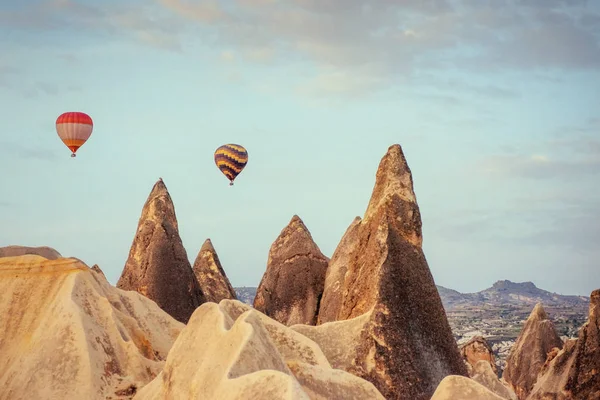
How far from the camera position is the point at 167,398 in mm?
16734

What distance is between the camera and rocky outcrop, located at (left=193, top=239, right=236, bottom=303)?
39.5 metres

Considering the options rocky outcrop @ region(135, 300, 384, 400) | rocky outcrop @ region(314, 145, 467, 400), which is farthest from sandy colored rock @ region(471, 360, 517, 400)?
rocky outcrop @ region(135, 300, 384, 400)

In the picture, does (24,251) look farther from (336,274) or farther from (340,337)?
(336,274)

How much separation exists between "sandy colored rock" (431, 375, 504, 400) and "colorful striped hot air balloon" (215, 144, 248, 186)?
118 feet

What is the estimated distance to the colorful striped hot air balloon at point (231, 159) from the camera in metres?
51.2

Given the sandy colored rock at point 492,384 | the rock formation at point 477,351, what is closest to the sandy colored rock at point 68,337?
the sandy colored rock at point 492,384

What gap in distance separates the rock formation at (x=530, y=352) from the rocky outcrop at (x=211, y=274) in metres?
12.5

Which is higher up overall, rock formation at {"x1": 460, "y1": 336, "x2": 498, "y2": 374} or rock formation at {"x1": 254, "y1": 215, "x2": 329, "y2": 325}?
rock formation at {"x1": 254, "y1": 215, "x2": 329, "y2": 325}

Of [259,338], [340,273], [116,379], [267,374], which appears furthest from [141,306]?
[267,374]

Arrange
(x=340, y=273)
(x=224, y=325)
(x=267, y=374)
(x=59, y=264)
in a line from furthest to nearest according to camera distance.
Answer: (x=340, y=273), (x=59, y=264), (x=224, y=325), (x=267, y=374)

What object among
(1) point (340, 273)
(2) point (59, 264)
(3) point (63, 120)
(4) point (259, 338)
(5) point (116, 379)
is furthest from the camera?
(3) point (63, 120)

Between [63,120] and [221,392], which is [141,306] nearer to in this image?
[221,392]

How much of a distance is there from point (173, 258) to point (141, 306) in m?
8.63

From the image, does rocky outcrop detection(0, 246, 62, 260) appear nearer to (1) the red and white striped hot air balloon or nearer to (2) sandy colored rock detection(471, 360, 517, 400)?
(2) sandy colored rock detection(471, 360, 517, 400)
